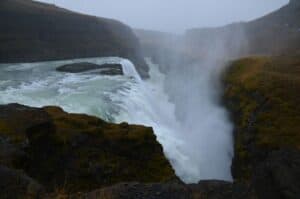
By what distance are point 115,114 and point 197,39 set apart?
243ft

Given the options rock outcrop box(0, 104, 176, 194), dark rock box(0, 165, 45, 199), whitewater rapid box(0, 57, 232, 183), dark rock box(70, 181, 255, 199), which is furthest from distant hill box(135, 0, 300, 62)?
dark rock box(0, 165, 45, 199)

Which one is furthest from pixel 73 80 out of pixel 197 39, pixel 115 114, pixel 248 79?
pixel 197 39

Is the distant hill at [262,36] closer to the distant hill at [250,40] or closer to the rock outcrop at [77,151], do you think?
the distant hill at [250,40]

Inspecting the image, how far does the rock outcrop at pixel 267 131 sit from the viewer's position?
9.77 metres

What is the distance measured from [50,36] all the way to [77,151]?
33052 millimetres

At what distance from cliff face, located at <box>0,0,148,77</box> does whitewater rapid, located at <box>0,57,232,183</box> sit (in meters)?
8.93

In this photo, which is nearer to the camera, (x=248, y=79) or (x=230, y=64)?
(x=248, y=79)

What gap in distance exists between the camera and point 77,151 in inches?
467

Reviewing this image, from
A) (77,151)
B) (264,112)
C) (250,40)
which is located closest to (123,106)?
(264,112)

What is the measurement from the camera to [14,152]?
10.9 meters

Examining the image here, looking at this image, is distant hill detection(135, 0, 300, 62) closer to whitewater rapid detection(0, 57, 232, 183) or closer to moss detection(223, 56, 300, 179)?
moss detection(223, 56, 300, 179)

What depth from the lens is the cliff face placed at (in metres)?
Result: 38.4

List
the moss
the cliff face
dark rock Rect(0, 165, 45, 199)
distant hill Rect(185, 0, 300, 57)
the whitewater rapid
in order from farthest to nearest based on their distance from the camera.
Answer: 1. distant hill Rect(185, 0, 300, 57)
2. the cliff face
3. the whitewater rapid
4. the moss
5. dark rock Rect(0, 165, 45, 199)

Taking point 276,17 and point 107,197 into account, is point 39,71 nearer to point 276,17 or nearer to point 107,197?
point 107,197
